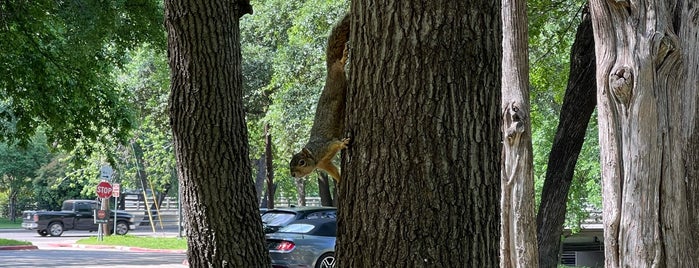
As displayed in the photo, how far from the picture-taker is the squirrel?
12.7 ft

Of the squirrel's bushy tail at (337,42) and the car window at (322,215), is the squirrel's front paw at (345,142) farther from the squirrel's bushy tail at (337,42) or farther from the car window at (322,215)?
the car window at (322,215)

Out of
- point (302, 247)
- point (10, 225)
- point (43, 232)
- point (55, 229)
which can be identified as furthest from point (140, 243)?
point (10, 225)

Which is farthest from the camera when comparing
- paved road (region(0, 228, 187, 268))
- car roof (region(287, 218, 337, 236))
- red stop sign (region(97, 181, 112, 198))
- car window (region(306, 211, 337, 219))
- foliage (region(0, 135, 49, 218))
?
foliage (region(0, 135, 49, 218))

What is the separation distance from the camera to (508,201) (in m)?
10.6

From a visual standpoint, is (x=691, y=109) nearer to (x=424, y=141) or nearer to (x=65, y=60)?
(x=424, y=141)

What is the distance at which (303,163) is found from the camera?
4.47 m

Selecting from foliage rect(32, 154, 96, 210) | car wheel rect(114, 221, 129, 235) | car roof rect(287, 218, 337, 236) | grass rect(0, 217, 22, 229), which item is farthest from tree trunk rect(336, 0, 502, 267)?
foliage rect(32, 154, 96, 210)

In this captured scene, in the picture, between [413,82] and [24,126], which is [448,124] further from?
[24,126]

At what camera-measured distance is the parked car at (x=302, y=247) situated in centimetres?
1526

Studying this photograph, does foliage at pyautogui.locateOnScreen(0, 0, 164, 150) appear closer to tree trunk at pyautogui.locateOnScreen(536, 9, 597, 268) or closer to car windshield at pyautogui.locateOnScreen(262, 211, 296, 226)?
car windshield at pyautogui.locateOnScreen(262, 211, 296, 226)

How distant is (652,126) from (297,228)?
9.77 metres

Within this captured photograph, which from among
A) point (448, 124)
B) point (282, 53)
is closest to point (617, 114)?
point (448, 124)

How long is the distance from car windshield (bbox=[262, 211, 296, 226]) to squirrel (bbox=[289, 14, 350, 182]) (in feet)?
40.0

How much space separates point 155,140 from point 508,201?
26073 millimetres
